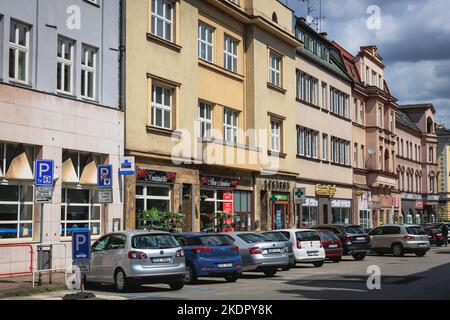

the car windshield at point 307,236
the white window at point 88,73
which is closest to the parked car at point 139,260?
the white window at point 88,73

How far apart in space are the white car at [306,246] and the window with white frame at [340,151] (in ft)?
75.1

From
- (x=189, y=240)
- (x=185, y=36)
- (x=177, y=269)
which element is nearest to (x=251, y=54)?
(x=185, y=36)

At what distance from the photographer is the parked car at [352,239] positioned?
30828 millimetres

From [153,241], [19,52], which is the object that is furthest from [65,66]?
[153,241]

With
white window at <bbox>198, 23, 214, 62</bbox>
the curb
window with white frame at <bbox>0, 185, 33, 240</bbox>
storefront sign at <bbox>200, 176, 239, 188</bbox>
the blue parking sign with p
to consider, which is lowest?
the curb

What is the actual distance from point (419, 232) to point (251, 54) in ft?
Answer: 41.2

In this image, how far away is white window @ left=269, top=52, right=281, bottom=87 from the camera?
3862 cm

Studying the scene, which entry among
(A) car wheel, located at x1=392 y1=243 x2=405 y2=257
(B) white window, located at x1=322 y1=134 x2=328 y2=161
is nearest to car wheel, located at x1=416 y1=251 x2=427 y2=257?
(A) car wheel, located at x1=392 y1=243 x2=405 y2=257

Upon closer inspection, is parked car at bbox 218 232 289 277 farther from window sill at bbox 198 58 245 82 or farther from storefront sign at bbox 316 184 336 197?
storefront sign at bbox 316 184 336 197

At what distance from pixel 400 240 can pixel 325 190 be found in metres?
11.7

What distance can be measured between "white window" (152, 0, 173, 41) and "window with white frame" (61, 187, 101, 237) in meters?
7.59

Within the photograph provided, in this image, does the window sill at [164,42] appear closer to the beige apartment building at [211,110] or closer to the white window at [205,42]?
the beige apartment building at [211,110]

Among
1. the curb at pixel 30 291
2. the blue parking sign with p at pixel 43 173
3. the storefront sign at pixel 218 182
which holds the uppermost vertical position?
the storefront sign at pixel 218 182

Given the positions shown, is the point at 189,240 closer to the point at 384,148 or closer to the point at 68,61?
the point at 68,61
